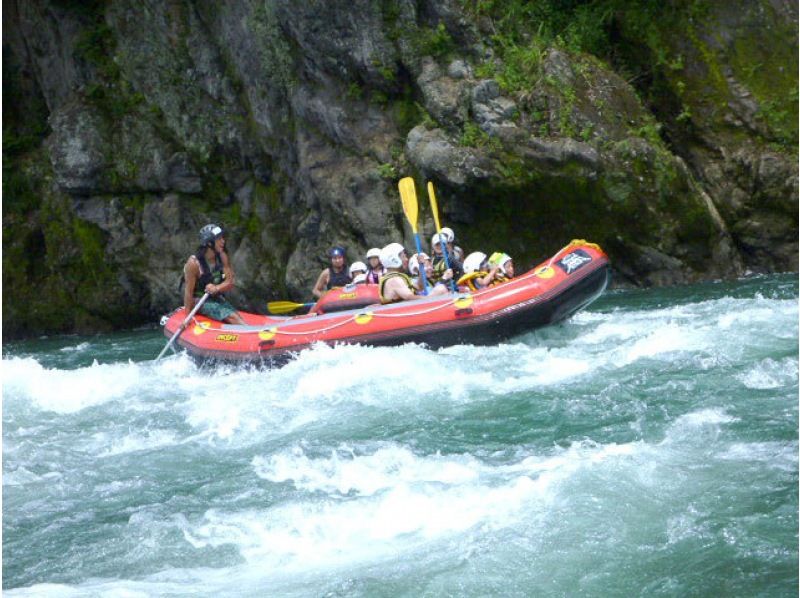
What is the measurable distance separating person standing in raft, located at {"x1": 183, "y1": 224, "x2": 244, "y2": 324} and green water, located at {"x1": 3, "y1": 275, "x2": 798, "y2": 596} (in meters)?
1.21

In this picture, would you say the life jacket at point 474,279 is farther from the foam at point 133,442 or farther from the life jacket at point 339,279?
the foam at point 133,442

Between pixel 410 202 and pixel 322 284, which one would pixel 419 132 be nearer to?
pixel 410 202

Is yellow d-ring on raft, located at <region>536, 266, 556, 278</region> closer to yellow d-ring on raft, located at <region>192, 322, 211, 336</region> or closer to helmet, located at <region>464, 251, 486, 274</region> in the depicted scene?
helmet, located at <region>464, 251, 486, 274</region>

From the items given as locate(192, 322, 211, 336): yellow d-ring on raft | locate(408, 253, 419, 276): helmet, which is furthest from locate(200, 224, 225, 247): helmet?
locate(408, 253, 419, 276): helmet

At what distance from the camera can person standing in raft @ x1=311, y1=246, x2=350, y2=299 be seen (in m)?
11.5

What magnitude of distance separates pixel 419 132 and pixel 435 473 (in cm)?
945

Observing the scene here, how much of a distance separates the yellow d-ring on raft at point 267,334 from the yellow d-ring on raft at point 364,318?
83 cm

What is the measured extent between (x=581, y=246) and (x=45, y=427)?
511 cm

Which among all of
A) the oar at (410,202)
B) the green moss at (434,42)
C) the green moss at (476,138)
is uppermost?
the green moss at (434,42)

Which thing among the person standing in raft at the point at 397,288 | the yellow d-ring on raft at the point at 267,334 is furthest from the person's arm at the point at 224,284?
the person standing in raft at the point at 397,288

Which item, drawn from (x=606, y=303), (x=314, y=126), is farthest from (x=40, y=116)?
(x=606, y=303)

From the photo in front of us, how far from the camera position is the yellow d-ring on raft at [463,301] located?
29.6 feet

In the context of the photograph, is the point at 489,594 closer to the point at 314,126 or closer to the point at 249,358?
the point at 249,358

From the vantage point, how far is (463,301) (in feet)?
29.7
